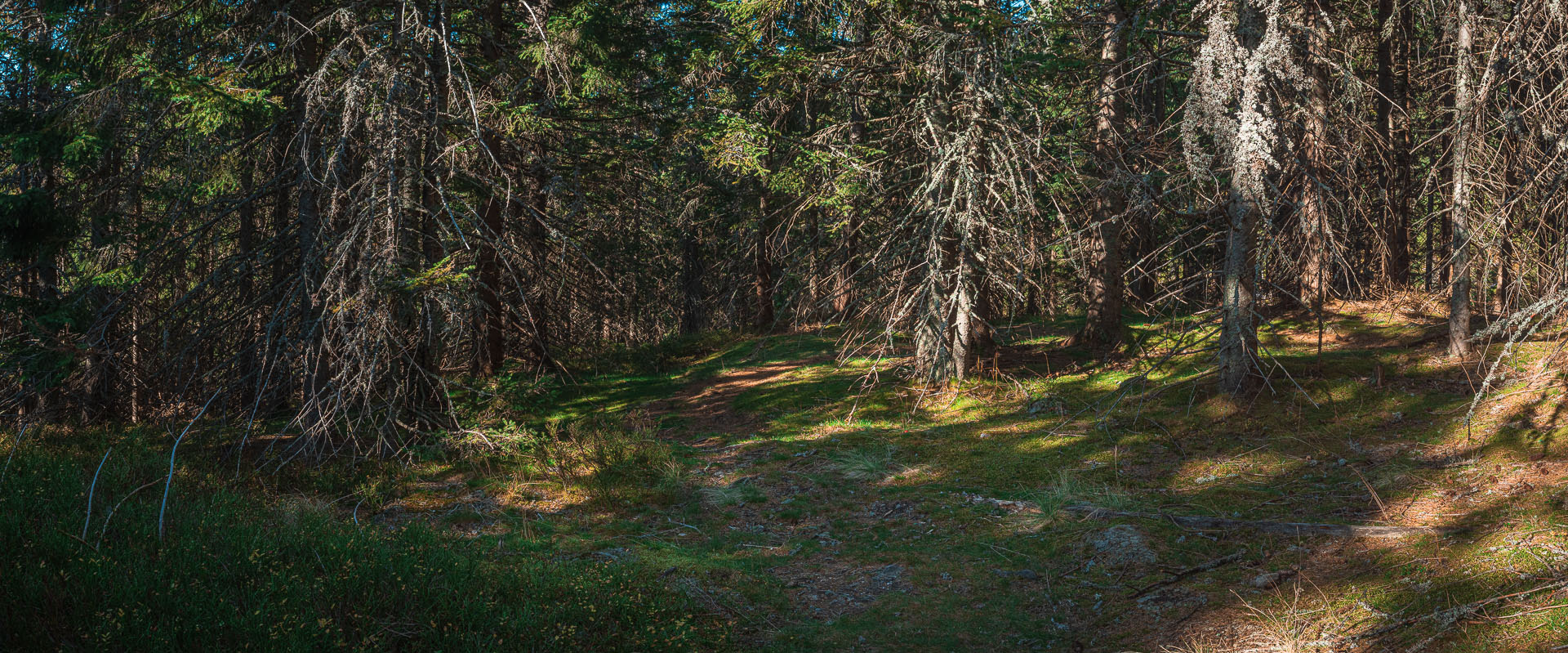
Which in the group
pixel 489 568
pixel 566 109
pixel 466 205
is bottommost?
pixel 489 568

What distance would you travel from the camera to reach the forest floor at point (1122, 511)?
523cm

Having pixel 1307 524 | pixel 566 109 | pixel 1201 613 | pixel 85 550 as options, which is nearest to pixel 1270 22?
pixel 1307 524

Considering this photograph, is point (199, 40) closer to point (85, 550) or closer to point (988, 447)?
point (85, 550)

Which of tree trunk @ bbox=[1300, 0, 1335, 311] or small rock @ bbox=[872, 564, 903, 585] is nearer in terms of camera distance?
small rock @ bbox=[872, 564, 903, 585]

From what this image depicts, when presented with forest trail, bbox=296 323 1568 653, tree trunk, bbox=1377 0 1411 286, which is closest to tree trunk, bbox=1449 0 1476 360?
forest trail, bbox=296 323 1568 653

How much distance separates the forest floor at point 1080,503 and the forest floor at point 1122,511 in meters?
0.03

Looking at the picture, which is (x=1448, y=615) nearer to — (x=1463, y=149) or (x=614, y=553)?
(x=614, y=553)

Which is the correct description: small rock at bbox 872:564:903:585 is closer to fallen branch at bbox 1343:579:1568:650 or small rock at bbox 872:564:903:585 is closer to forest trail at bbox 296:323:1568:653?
forest trail at bbox 296:323:1568:653

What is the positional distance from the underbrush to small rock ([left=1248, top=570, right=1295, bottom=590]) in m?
3.84

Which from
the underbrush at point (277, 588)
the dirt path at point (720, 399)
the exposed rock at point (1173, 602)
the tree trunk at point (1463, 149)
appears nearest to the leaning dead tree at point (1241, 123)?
the tree trunk at point (1463, 149)

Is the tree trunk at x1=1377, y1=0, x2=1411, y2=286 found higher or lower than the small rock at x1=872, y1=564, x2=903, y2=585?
higher

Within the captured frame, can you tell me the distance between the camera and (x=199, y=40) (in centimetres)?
1084

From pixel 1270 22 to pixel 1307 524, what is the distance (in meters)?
5.33

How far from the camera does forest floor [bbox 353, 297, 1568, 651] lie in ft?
17.1
